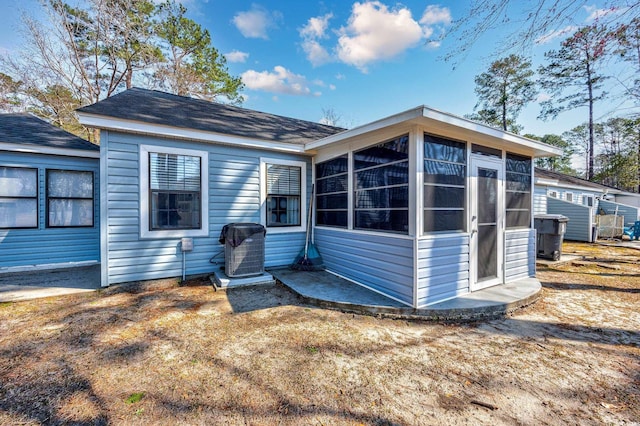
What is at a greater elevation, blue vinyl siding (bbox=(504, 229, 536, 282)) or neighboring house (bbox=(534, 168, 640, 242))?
neighboring house (bbox=(534, 168, 640, 242))

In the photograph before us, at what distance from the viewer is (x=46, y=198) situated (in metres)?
5.41

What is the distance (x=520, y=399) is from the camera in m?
1.96

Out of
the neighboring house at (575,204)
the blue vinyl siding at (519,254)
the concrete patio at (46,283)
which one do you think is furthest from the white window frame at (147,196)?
the neighboring house at (575,204)

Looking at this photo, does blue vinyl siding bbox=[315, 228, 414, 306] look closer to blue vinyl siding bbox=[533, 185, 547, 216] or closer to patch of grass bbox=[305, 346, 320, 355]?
patch of grass bbox=[305, 346, 320, 355]

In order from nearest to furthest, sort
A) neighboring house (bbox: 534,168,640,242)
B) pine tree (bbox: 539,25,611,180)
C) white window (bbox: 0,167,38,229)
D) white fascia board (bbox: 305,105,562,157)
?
white fascia board (bbox: 305,105,562,157), white window (bbox: 0,167,38,229), neighboring house (bbox: 534,168,640,242), pine tree (bbox: 539,25,611,180)

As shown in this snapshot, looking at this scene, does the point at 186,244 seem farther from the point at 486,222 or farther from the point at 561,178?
the point at 561,178

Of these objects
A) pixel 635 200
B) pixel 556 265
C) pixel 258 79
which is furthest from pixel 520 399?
pixel 635 200

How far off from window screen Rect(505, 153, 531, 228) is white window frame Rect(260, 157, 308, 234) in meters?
3.82

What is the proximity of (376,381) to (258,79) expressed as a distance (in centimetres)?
1734

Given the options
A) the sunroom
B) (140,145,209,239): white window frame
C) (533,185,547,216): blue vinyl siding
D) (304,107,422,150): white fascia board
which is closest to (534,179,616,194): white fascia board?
(533,185,547,216): blue vinyl siding

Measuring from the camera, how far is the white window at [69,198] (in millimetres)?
5508

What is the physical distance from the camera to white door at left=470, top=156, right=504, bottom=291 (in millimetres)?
4062

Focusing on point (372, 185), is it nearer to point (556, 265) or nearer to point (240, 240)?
point (240, 240)

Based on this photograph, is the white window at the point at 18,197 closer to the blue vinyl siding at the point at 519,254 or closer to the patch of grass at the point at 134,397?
the patch of grass at the point at 134,397
